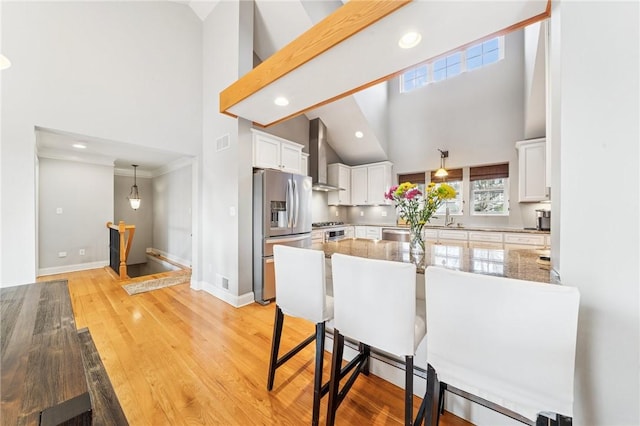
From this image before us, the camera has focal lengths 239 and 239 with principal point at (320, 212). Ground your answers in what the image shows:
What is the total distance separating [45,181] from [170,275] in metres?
2.97

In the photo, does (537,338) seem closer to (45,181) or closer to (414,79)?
(414,79)

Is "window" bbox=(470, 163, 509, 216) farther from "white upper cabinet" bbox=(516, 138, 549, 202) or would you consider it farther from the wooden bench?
the wooden bench

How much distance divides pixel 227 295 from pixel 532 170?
16.5 feet

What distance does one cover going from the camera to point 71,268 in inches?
188

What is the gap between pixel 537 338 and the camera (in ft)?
2.74

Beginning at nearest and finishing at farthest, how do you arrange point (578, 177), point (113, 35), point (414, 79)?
point (578, 177), point (113, 35), point (414, 79)

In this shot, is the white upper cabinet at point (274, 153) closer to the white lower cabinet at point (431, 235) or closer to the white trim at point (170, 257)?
the white lower cabinet at point (431, 235)

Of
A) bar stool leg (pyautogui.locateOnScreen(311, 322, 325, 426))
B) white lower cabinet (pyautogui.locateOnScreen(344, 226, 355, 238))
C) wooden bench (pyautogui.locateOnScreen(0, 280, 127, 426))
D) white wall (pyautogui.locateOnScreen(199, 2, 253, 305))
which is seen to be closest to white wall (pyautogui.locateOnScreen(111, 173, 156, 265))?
white wall (pyautogui.locateOnScreen(199, 2, 253, 305))

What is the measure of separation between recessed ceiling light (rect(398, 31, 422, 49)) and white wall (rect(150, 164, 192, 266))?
15.9 feet

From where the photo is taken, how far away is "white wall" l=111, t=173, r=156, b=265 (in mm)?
6258

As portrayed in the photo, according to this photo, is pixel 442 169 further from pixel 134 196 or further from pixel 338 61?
pixel 134 196

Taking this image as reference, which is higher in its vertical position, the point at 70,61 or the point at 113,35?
the point at 113,35

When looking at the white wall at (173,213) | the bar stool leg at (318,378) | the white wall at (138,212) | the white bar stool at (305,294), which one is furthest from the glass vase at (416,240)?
the white wall at (138,212)

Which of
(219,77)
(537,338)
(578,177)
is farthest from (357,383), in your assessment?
(219,77)
